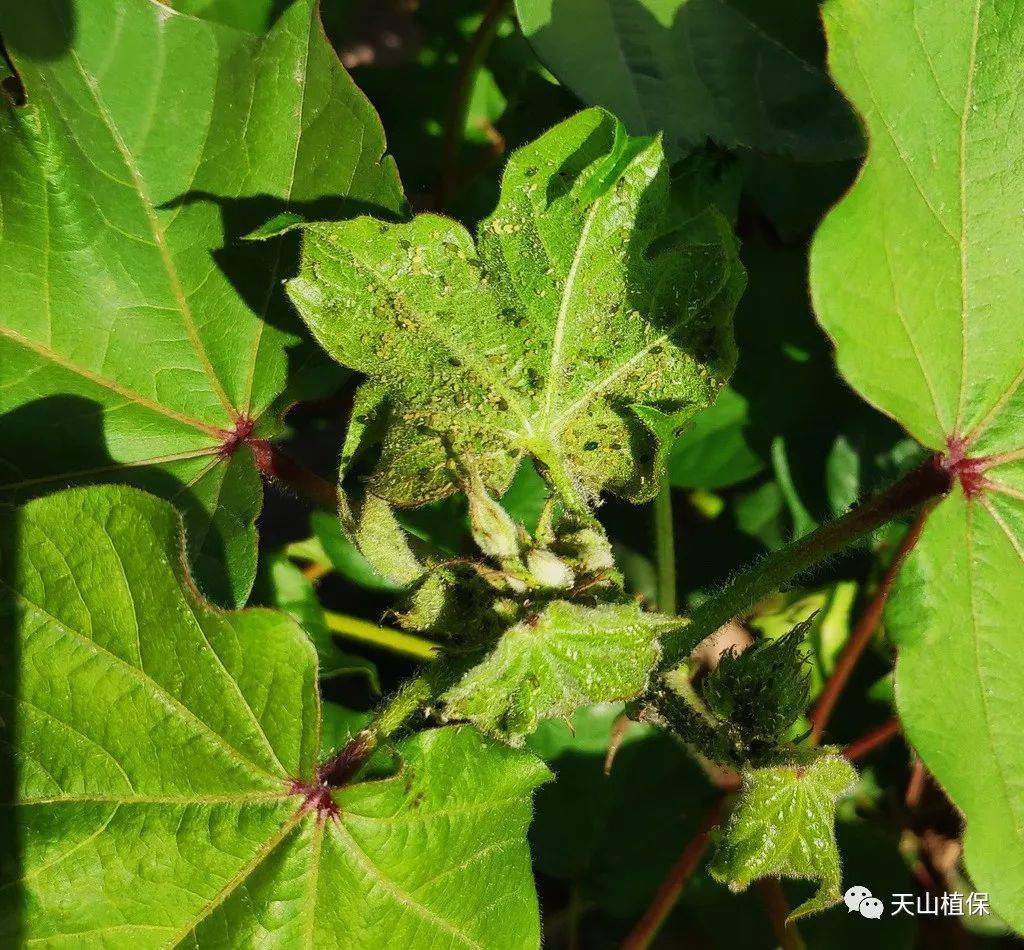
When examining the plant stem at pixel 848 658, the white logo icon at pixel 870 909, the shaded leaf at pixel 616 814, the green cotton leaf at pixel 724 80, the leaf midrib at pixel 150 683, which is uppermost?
the green cotton leaf at pixel 724 80

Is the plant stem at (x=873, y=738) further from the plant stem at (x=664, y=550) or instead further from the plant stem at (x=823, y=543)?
the plant stem at (x=823, y=543)

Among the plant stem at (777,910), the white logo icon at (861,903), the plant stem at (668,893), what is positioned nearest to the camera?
the plant stem at (777,910)

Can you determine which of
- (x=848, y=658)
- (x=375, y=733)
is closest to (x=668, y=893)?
(x=848, y=658)

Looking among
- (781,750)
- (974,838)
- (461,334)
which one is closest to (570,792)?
(781,750)

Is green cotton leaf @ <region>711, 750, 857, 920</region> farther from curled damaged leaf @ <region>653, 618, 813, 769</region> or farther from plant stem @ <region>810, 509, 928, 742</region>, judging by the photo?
plant stem @ <region>810, 509, 928, 742</region>

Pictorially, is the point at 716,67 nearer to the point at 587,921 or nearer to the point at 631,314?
the point at 631,314

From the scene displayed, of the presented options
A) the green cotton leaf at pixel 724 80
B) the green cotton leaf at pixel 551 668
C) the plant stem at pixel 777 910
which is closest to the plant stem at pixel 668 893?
the plant stem at pixel 777 910

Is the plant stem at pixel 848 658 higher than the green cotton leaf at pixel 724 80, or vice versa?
the green cotton leaf at pixel 724 80
